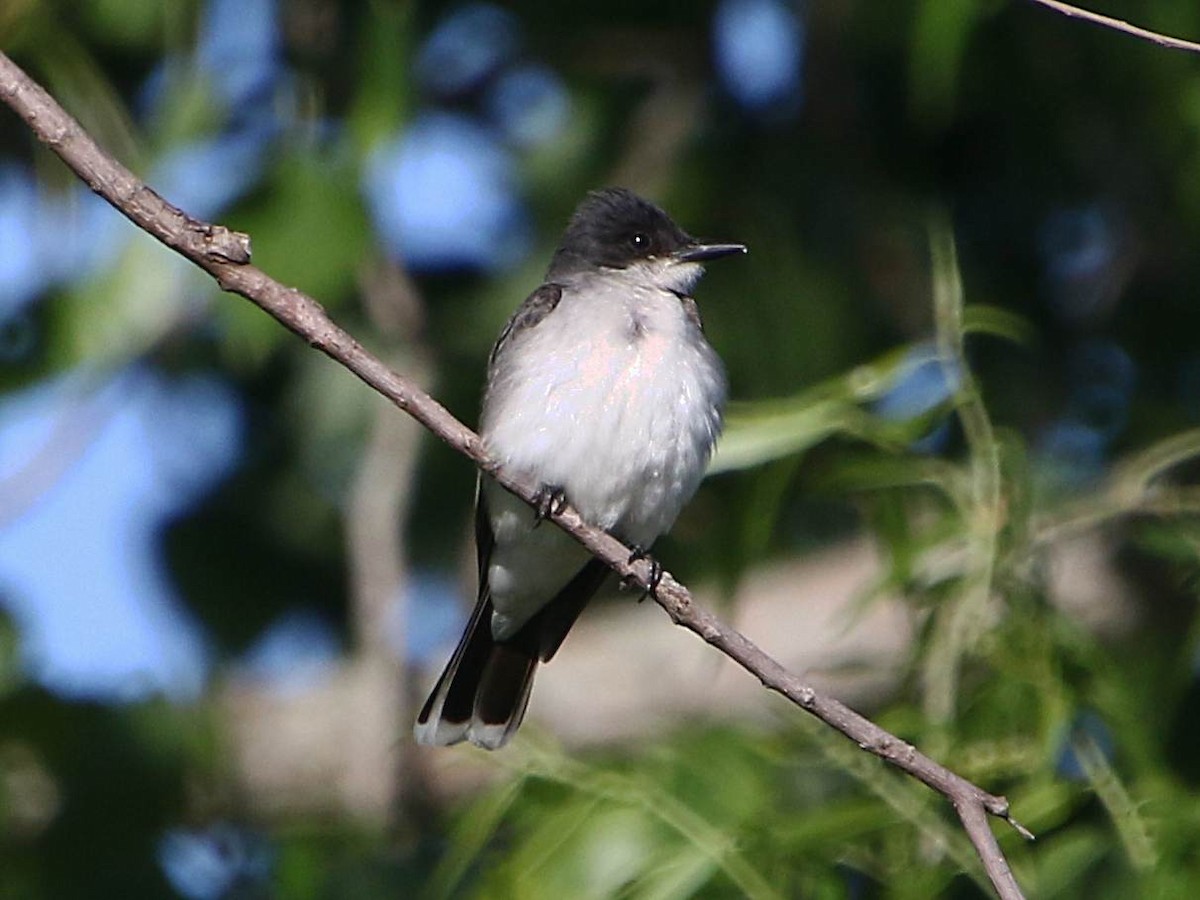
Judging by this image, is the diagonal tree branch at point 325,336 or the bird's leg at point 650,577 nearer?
the diagonal tree branch at point 325,336

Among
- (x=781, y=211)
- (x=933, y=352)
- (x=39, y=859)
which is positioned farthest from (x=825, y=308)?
(x=39, y=859)

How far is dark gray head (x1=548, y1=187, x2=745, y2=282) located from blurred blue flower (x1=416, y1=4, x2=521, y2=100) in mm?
1174

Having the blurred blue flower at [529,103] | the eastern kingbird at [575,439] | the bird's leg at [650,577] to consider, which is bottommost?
the bird's leg at [650,577]

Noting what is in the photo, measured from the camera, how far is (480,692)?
4.49 meters

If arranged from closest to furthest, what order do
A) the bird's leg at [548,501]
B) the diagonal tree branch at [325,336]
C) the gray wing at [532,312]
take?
1. the diagonal tree branch at [325,336]
2. the bird's leg at [548,501]
3. the gray wing at [532,312]

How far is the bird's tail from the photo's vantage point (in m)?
4.34

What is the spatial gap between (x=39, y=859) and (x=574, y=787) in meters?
2.19

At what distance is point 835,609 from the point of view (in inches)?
218

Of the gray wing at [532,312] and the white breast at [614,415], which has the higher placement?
the gray wing at [532,312]

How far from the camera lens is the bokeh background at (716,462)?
4262 millimetres

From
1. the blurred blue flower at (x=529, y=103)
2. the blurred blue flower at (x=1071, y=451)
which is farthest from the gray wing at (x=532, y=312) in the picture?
the blurred blue flower at (x=1071, y=451)

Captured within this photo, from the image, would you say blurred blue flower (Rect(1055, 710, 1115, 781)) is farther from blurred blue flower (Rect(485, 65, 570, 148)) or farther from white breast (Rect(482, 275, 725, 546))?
blurred blue flower (Rect(485, 65, 570, 148))

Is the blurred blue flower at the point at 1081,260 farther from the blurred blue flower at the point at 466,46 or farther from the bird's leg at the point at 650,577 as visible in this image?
the bird's leg at the point at 650,577

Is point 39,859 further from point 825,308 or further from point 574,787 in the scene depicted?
point 825,308
